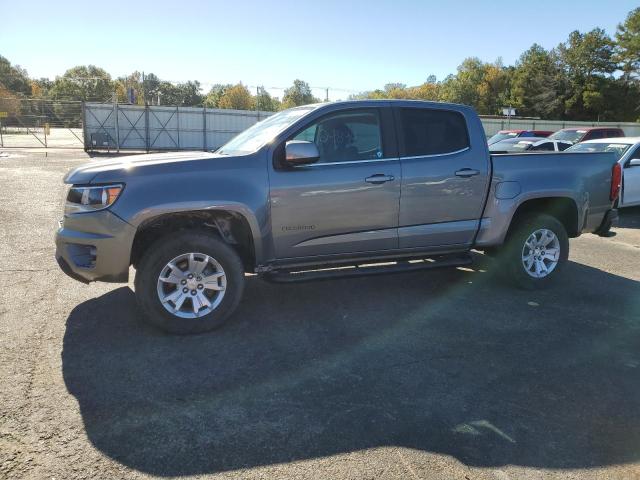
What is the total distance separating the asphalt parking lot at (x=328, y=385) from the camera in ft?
9.18

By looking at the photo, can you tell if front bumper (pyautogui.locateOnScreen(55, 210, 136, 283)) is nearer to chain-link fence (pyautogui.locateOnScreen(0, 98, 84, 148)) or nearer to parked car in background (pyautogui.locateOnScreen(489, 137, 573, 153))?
parked car in background (pyautogui.locateOnScreen(489, 137, 573, 153))

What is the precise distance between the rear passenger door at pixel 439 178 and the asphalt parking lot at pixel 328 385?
769 mm

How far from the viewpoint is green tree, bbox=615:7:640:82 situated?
66125 mm

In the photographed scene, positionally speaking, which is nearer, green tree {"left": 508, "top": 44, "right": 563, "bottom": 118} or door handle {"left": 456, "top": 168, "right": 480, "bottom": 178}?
door handle {"left": 456, "top": 168, "right": 480, "bottom": 178}

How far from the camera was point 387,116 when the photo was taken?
5094mm

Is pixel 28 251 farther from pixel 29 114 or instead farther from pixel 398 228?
pixel 29 114

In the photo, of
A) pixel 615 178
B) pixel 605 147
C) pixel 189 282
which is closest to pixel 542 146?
pixel 605 147

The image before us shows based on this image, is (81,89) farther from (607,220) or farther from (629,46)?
(607,220)

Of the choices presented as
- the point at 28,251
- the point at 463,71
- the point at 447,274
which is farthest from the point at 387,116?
the point at 463,71

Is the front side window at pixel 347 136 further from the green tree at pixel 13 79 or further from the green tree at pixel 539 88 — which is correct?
the green tree at pixel 13 79

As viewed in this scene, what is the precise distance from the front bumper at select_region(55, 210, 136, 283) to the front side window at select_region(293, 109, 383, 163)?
5.61 ft

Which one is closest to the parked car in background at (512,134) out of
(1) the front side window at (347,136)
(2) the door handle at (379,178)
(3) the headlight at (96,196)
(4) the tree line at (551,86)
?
(1) the front side window at (347,136)

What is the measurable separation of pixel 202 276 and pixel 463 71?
107m

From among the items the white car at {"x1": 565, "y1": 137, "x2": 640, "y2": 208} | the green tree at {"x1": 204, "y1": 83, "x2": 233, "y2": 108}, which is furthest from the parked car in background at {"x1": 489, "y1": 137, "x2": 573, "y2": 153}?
the green tree at {"x1": 204, "y1": 83, "x2": 233, "y2": 108}
